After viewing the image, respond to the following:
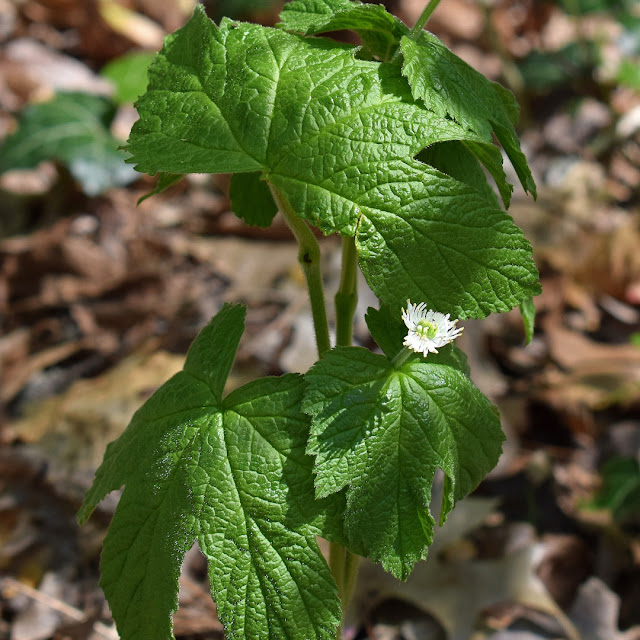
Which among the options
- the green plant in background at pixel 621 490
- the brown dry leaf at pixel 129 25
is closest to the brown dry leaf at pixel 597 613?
the green plant in background at pixel 621 490

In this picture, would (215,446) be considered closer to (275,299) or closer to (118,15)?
(275,299)

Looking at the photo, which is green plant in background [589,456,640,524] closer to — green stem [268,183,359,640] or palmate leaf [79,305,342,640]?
green stem [268,183,359,640]

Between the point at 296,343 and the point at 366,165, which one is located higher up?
the point at 366,165

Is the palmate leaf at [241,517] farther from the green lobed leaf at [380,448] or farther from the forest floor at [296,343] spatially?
the forest floor at [296,343]

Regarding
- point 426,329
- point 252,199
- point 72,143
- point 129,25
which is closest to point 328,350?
point 426,329

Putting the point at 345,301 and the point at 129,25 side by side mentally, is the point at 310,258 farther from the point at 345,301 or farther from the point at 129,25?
the point at 129,25

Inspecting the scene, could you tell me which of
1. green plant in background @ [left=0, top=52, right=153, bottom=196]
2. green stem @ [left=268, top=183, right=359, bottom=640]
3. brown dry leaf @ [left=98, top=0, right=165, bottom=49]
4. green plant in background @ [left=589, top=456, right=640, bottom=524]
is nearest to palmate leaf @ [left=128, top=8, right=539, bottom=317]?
green stem @ [left=268, top=183, right=359, bottom=640]

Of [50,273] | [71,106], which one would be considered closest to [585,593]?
[50,273]
